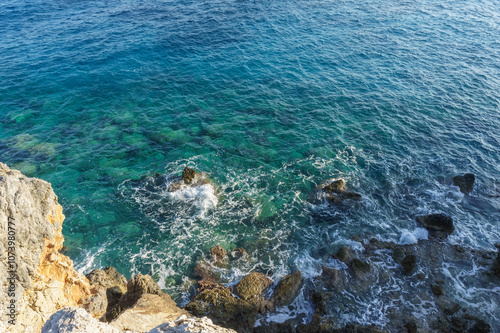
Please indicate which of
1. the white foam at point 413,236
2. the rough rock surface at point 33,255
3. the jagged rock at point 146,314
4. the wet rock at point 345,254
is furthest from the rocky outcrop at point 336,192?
the rough rock surface at point 33,255

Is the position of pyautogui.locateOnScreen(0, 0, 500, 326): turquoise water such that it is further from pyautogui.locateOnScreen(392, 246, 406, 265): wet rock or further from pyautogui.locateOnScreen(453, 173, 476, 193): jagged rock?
pyautogui.locateOnScreen(392, 246, 406, 265): wet rock

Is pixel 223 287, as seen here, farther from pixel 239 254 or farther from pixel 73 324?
pixel 73 324

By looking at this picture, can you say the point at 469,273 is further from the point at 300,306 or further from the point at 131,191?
the point at 131,191

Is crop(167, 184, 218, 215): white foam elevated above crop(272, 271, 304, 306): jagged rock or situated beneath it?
elevated above

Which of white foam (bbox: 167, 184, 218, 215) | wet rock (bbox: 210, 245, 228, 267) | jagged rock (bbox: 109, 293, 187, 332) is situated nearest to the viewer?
jagged rock (bbox: 109, 293, 187, 332)

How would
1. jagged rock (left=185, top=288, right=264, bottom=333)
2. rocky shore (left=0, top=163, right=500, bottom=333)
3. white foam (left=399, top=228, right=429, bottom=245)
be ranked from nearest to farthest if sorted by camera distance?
rocky shore (left=0, top=163, right=500, bottom=333) < jagged rock (left=185, top=288, right=264, bottom=333) < white foam (left=399, top=228, right=429, bottom=245)

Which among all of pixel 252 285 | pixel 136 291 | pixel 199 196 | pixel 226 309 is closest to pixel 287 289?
pixel 252 285

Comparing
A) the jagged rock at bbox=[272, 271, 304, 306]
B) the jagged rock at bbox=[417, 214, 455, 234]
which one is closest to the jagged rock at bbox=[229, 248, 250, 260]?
the jagged rock at bbox=[272, 271, 304, 306]
